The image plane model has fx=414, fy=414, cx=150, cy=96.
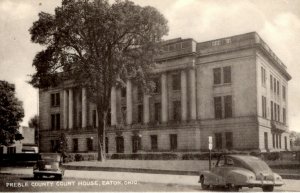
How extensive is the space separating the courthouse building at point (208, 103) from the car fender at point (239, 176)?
25907 millimetres

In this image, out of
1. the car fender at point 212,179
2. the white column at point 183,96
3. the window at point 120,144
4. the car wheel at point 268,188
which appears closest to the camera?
the car wheel at point 268,188

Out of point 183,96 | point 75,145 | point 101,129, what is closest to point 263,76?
point 183,96

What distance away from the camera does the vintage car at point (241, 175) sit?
44.0 ft

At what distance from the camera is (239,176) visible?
13477 mm

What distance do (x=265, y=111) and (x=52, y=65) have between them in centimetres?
2277

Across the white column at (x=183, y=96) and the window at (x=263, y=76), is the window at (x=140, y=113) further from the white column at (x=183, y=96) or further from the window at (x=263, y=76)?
the window at (x=263, y=76)

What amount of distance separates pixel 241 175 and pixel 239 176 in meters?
0.08

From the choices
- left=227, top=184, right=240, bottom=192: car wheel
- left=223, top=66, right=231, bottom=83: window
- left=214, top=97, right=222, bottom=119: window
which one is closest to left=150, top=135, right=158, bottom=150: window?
left=214, top=97, right=222, bottom=119: window

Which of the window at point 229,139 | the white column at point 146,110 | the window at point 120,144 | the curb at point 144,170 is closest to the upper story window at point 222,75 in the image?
the window at point 229,139

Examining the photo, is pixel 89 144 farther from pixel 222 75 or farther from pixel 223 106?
pixel 222 75

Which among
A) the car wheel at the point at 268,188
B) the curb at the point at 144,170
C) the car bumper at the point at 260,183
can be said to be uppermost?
the car bumper at the point at 260,183

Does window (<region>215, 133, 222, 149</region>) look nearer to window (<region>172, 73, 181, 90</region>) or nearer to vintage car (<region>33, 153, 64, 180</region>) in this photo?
window (<region>172, 73, 181, 90</region>)

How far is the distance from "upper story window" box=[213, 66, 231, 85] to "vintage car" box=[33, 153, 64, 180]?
2627 cm

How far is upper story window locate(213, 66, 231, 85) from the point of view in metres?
42.5
